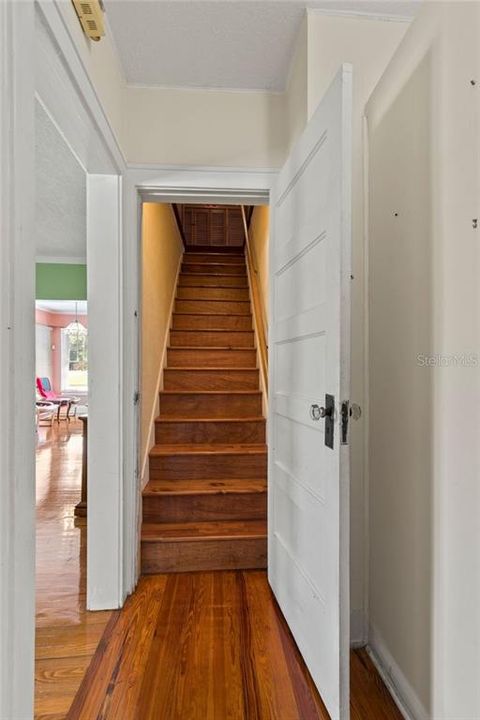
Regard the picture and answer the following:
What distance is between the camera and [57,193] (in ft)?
10.00

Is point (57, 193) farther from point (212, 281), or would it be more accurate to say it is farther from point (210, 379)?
point (212, 281)

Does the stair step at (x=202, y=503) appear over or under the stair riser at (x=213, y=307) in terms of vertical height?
under

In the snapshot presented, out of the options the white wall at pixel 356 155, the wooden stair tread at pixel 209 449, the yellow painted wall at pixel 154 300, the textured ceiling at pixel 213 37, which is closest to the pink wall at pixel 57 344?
the yellow painted wall at pixel 154 300

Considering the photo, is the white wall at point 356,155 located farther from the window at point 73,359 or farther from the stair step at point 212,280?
the window at point 73,359

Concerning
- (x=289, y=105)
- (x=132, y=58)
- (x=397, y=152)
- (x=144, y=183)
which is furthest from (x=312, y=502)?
(x=132, y=58)

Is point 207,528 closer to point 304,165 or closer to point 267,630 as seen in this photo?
point 267,630

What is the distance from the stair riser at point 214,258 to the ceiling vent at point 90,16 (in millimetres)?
3674

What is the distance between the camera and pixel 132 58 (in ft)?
6.07

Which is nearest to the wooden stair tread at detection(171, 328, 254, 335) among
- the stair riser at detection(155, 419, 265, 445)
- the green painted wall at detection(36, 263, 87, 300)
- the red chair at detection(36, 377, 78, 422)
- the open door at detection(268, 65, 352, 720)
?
the stair riser at detection(155, 419, 265, 445)

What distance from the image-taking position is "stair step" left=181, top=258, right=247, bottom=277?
4.88m

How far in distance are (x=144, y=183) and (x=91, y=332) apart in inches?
30.1

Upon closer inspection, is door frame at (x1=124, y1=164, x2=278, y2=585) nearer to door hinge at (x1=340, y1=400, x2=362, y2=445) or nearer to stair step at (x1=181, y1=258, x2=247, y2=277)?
door hinge at (x1=340, y1=400, x2=362, y2=445)

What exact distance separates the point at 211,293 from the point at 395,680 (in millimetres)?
3676

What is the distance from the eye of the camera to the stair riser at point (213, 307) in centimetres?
425
